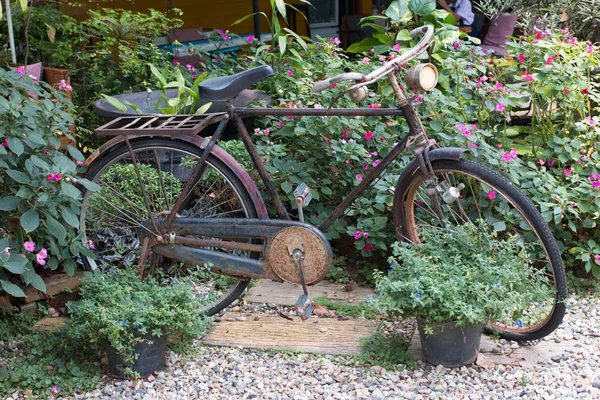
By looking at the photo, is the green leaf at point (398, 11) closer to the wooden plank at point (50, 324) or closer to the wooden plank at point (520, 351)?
the wooden plank at point (520, 351)

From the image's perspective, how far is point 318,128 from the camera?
12.9 ft

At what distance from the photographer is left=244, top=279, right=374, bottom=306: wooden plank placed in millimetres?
3689

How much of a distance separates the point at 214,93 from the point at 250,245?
2.38ft

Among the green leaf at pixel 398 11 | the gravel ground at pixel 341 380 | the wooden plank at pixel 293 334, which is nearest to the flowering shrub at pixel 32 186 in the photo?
the gravel ground at pixel 341 380

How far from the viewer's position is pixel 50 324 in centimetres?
344

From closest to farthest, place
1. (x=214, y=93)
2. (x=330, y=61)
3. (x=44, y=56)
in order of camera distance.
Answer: (x=214, y=93), (x=330, y=61), (x=44, y=56)

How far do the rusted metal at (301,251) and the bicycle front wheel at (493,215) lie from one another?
0.40 metres

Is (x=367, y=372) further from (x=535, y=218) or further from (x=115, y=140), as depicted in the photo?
(x=115, y=140)

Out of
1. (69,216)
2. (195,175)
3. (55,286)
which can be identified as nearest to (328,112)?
(195,175)

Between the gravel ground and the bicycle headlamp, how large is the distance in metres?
1.18

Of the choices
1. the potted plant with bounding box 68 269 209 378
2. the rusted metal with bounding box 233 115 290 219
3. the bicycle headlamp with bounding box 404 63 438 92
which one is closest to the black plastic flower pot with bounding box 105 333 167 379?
the potted plant with bounding box 68 269 209 378

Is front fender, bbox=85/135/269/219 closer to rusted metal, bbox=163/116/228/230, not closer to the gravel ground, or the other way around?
rusted metal, bbox=163/116/228/230

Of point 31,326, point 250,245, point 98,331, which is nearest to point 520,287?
point 250,245

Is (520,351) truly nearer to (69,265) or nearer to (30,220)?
(69,265)
